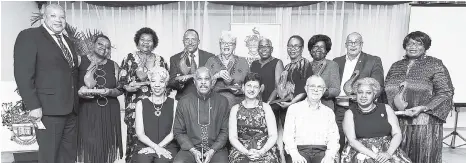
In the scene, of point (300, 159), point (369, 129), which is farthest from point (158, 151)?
point (369, 129)

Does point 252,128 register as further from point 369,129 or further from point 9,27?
point 9,27

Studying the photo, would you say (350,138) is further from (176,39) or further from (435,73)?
(176,39)

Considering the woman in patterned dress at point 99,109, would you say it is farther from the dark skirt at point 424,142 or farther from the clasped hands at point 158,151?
the dark skirt at point 424,142

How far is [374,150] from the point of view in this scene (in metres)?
2.74

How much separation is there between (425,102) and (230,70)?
166 cm

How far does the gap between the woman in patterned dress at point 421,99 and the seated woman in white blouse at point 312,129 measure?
0.69m

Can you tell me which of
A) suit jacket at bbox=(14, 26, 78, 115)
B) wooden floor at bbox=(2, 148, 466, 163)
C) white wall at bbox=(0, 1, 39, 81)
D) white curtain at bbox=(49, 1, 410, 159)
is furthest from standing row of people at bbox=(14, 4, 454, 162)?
white curtain at bbox=(49, 1, 410, 159)

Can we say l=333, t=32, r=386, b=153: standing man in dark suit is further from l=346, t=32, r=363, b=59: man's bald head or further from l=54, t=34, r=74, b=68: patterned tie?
l=54, t=34, r=74, b=68: patterned tie

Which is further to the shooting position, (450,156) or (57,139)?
(450,156)

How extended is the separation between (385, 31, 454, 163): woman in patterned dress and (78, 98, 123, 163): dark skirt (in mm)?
2535

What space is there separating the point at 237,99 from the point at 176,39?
8.90 ft

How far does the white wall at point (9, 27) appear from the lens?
445cm

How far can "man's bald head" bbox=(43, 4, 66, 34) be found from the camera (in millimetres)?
2545

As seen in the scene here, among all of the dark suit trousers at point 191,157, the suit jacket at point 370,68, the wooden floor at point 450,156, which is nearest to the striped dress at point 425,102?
the suit jacket at point 370,68
